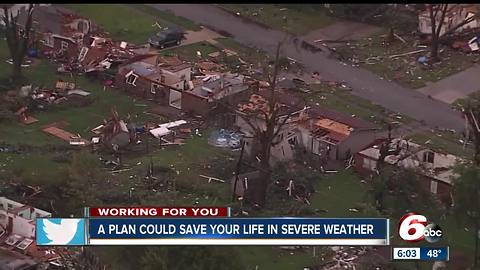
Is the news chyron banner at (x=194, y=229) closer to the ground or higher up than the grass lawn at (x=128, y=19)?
closer to the ground

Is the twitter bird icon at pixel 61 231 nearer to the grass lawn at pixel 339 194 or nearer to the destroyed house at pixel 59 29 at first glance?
the grass lawn at pixel 339 194

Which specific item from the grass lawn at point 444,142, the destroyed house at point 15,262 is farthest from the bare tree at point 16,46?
the grass lawn at point 444,142

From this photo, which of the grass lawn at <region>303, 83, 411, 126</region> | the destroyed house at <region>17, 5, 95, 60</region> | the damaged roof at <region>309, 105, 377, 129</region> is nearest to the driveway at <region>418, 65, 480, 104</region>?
the grass lawn at <region>303, 83, 411, 126</region>

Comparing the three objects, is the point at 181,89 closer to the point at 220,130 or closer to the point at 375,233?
the point at 220,130

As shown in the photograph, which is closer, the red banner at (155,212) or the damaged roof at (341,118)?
the red banner at (155,212)

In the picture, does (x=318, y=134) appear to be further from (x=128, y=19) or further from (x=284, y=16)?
(x=128, y=19)

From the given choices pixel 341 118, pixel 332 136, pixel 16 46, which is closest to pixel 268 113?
pixel 332 136

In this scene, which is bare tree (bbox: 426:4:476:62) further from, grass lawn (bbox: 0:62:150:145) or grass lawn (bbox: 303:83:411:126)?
grass lawn (bbox: 0:62:150:145)
